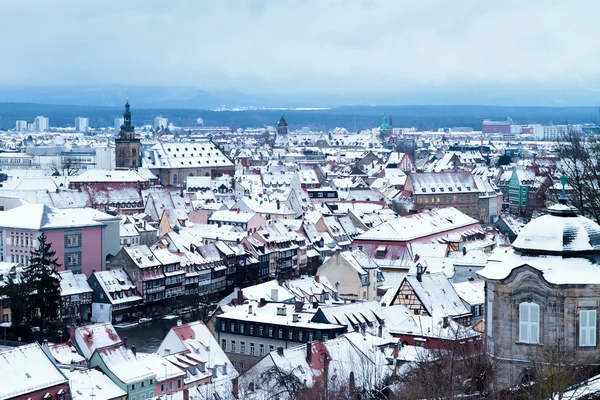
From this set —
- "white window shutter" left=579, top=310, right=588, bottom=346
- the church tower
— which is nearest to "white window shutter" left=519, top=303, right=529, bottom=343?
"white window shutter" left=579, top=310, right=588, bottom=346

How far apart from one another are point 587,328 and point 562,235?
1.50 metres

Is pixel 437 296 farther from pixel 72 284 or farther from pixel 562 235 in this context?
pixel 562 235

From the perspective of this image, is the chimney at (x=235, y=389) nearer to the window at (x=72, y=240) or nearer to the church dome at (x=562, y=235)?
the church dome at (x=562, y=235)

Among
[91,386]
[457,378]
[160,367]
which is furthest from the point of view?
[160,367]

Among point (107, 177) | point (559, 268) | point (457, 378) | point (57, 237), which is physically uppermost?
point (559, 268)

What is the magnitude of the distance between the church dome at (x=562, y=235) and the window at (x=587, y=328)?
0.97m

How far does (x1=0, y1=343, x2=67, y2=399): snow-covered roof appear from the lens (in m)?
31.6

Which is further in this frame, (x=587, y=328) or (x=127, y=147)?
(x=127, y=147)

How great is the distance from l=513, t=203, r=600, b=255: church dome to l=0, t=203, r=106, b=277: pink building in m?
44.5

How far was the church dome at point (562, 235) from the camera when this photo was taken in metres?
18.7

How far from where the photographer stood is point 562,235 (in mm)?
18844

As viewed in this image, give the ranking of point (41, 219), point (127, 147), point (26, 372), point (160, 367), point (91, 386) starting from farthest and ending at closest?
point (127, 147) → point (41, 219) → point (160, 367) → point (91, 386) → point (26, 372)

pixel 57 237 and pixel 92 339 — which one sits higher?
pixel 57 237

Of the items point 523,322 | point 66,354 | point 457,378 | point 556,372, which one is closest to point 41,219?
point 66,354
